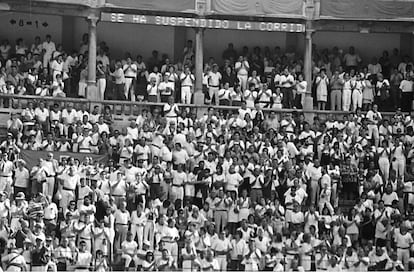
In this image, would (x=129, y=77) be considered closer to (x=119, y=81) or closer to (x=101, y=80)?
(x=119, y=81)

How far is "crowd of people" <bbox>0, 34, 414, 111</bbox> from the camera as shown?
2062 inches

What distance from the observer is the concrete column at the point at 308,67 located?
179ft

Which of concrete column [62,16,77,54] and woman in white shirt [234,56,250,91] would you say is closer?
woman in white shirt [234,56,250,91]

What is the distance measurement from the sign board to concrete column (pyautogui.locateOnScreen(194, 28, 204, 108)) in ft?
1.37

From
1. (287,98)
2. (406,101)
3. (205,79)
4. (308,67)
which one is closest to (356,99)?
(406,101)

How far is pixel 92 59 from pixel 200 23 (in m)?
4.56

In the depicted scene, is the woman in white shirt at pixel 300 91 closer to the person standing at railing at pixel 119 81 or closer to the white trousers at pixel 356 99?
the white trousers at pixel 356 99

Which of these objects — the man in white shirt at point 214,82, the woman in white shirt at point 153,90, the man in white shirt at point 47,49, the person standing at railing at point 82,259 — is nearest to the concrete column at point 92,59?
the man in white shirt at point 47,49

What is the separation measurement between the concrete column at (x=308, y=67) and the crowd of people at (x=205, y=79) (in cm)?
27

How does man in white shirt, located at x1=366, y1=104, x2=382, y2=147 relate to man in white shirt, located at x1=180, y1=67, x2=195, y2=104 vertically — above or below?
below

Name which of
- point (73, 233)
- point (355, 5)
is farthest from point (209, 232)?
point (355, 5)

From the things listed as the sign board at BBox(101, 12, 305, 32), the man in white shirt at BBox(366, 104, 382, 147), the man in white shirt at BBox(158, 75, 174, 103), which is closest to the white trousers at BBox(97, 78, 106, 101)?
the man in white shirt at BBox(158, 75, 174, 103)

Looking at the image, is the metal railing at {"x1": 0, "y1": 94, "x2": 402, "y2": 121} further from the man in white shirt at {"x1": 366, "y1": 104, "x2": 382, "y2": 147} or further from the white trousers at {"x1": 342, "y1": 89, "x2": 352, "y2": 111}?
the man in white shirt at {"x1": 366, "y1": 104, "x2": 382, "y2": 147}

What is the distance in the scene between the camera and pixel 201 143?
159 feet
